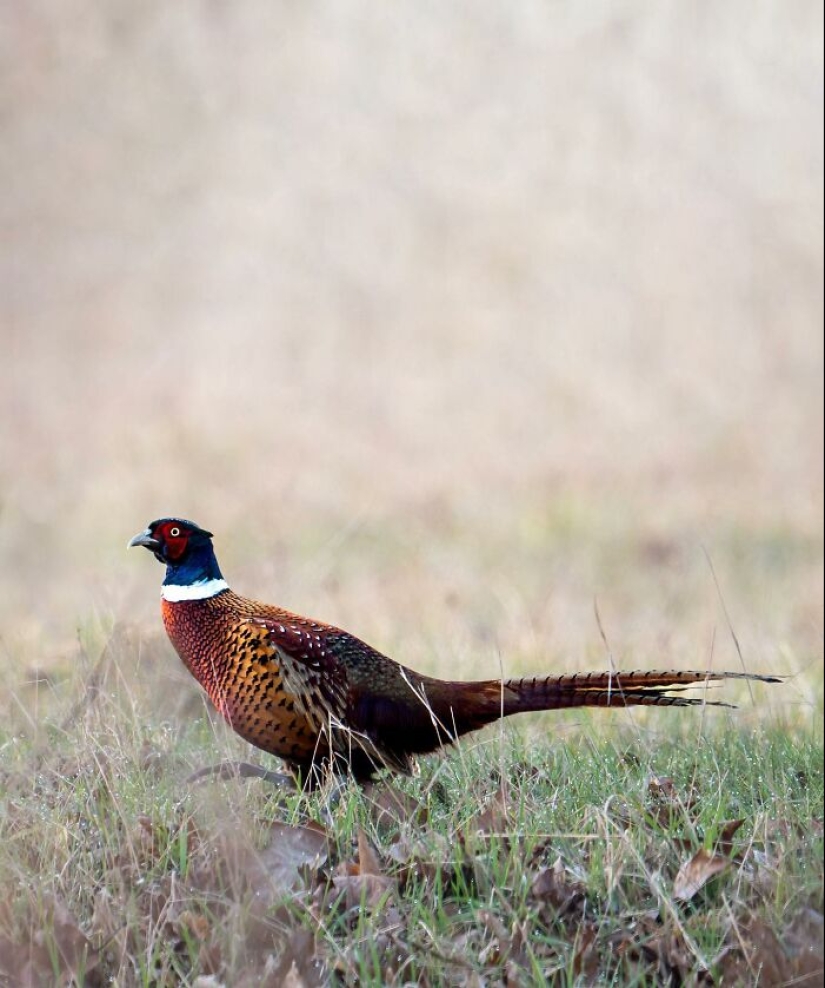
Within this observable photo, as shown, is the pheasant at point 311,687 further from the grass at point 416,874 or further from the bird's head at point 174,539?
the grass at point 416,874

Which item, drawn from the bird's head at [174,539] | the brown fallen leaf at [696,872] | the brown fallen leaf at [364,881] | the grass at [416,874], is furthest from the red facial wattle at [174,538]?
the brown fallen leaf at [696,872]

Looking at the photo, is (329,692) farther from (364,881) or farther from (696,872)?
(696,872)

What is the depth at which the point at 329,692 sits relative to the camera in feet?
12.1

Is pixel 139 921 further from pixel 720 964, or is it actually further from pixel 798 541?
pixel 798 541

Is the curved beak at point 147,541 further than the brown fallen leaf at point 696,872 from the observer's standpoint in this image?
Yes

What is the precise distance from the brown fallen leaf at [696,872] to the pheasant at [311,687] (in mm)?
425

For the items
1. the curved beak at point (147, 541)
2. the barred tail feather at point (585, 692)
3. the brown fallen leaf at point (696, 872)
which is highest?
the curved beak at point (147, 541)

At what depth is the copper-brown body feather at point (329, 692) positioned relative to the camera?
362 centimetres

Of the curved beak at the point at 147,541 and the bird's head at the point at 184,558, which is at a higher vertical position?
the curved beak at the point at 147,541

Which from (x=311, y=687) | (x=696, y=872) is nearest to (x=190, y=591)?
(x=311, y=687)

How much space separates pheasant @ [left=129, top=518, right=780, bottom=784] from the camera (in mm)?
3623

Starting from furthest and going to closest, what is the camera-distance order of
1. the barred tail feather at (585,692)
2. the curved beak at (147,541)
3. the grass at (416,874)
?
the curved beak at (147,541), the barred tail feather at (585,692), the grass at (416,874)

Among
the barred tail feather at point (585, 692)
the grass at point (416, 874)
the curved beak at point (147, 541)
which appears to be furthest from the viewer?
the curved beak at point (147, 541)

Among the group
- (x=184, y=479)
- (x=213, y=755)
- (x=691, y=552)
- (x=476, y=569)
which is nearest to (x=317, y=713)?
(x=213, y=755)
